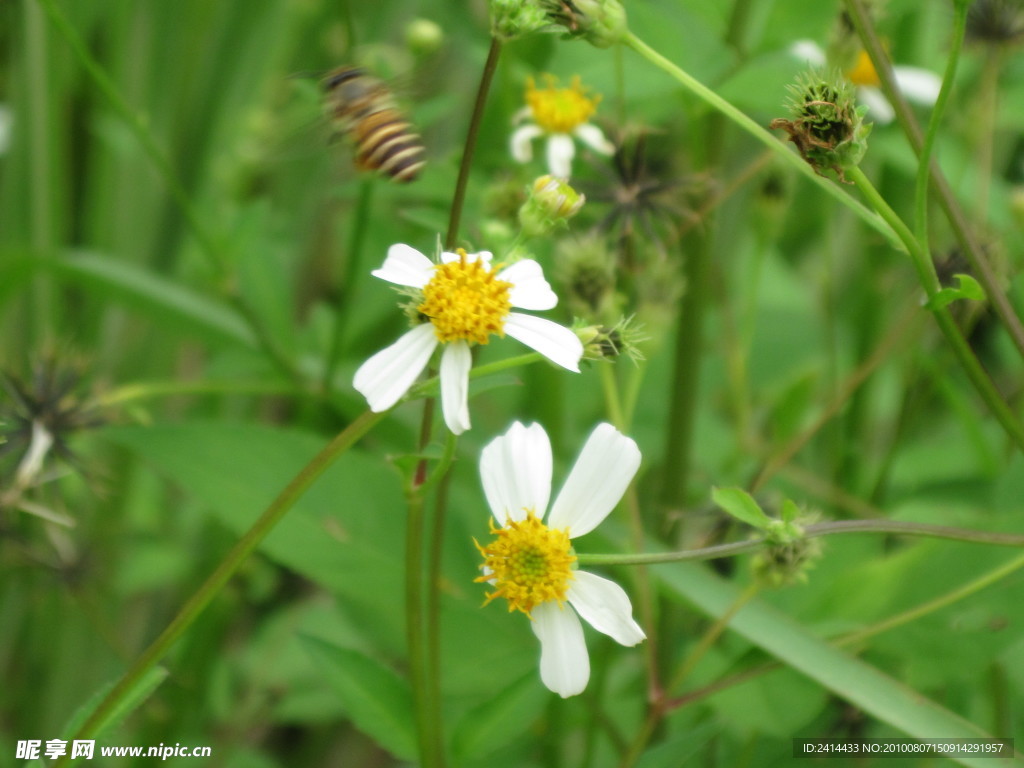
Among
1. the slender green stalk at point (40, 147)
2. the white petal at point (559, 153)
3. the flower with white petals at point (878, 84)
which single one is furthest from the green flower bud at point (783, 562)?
the slender green stalk at point (40, 147)

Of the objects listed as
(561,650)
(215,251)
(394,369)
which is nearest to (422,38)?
(215,251)

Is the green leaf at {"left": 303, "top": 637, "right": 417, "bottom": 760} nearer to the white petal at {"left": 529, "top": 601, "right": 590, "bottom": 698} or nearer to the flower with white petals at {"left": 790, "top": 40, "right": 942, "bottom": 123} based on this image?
the white petal at {"left": 529, "top": 601, "right": 590, "bottom": 698}

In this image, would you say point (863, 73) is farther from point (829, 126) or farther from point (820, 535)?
point (820, 535)

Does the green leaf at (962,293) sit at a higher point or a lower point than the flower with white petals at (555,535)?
higher

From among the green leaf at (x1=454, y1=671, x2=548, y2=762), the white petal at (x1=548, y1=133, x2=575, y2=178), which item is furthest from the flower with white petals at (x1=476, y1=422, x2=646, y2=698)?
the white petal at (x1=548, y1=133, x2=575, y2=178)

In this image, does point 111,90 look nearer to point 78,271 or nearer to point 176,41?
point 78,271

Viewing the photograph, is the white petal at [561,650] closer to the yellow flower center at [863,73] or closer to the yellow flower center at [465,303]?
the yellow flower center at [465,303]

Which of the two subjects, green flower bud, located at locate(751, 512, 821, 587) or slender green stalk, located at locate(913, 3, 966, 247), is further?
green flower bud, located at locate(751, 512, 821, 587)
